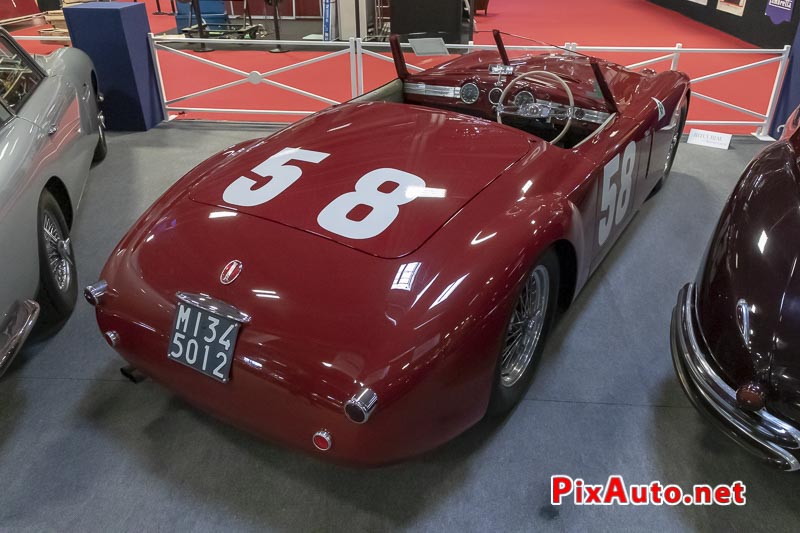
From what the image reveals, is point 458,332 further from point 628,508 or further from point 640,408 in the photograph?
point 640,408

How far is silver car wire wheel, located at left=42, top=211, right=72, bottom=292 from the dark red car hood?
101 cm

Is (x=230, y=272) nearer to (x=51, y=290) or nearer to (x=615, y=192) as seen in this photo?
(x=51, y=290)

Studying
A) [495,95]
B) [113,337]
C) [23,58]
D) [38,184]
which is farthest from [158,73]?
[113,337]

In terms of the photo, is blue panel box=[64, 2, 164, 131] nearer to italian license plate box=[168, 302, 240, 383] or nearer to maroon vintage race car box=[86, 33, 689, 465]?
maroon vintage race car box=[86, 33, 689, 465]

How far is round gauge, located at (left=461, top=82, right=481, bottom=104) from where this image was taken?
126 inches

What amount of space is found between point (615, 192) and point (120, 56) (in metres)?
4.40

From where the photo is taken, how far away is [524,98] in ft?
9.79

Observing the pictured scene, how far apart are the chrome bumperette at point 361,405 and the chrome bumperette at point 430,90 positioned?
229 cm

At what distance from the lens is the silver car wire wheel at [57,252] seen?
2627 millimetres

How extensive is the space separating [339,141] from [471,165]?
0.55 meters

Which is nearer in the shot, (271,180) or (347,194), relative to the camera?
(347,194)

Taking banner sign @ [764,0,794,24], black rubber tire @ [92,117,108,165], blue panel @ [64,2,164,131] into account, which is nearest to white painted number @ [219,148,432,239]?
black rubber tire @ [92,117,108,165]

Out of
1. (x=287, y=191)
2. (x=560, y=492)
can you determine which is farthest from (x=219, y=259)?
(x=560, y=492)

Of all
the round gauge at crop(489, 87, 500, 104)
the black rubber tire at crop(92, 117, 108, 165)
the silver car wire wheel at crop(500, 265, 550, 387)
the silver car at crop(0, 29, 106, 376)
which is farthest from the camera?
the black rubber tire at crop(92, 117, 108, 165)
